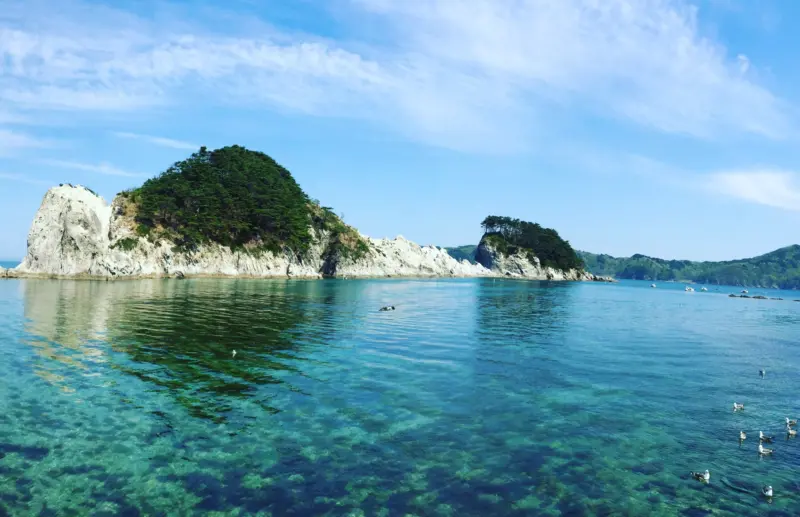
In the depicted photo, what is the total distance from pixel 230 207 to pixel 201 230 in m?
12.8

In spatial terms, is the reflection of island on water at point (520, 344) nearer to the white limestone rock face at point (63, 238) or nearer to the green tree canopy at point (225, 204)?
the white limestone rock face at point (63, 238)

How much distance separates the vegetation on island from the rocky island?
27cm

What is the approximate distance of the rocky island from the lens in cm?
9894

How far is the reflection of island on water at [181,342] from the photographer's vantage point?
20.6m

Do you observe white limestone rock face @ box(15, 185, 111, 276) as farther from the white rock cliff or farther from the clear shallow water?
the clear shallow water

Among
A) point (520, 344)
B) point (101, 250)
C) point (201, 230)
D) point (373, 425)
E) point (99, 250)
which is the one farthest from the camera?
point (201, 230)

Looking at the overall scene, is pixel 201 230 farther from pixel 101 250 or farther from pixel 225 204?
pixel 101 250

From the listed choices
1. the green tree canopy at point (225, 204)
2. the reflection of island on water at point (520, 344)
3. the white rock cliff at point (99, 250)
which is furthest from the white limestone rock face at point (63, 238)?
the reflection of island on water at point (520, 344)

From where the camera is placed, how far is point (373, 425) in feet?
53.7

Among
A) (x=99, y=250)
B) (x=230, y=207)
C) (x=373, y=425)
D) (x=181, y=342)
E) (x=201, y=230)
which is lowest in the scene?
(x=373, y=425)

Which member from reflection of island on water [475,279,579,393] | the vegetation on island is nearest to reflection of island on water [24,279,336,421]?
reflection of island on water [475,279,579,393]

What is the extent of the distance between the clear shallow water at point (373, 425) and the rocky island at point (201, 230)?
76.0 m

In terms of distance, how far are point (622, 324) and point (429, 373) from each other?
36428mm

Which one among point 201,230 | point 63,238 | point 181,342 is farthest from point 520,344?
point 201,230
